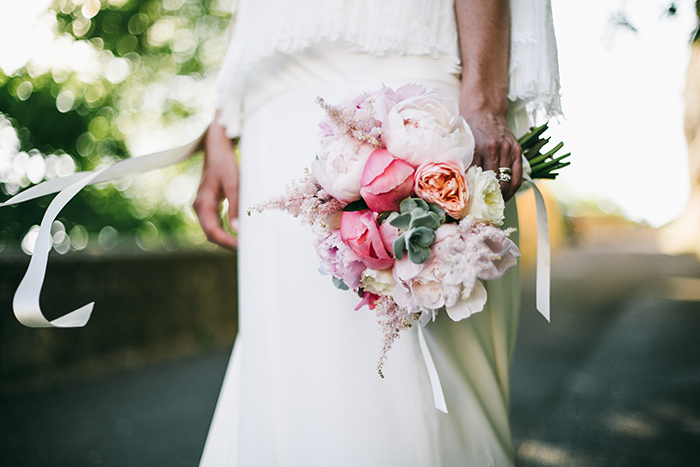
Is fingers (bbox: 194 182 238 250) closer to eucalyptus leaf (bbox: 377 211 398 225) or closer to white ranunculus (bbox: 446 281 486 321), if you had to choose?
eucalyptus leaf (bbox: 377 211 398 225)

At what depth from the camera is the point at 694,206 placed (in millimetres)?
8531

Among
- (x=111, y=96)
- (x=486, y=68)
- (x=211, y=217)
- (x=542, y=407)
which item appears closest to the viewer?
(x=486, y=68)

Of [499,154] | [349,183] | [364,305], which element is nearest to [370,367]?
[364,305]

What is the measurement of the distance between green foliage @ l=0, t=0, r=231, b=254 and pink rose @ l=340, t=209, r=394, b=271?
9.54m

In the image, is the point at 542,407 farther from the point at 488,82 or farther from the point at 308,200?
the point at 308,200

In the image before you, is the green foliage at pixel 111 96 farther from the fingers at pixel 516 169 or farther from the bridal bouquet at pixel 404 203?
the fingers at pixel 516 169

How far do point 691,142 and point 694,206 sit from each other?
2.16 metres

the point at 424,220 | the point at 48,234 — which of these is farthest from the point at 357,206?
the point at 48,234

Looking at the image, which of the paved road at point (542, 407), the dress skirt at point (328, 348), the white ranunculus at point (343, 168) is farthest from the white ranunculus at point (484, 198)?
the paved road at point (542, 407)

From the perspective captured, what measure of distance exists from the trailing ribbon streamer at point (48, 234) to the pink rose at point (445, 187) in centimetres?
82

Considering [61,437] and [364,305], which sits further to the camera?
[61,437]

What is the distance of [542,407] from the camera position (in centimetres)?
379

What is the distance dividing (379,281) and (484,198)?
0.90 feet

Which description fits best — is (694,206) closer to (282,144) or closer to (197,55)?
(282,144)
